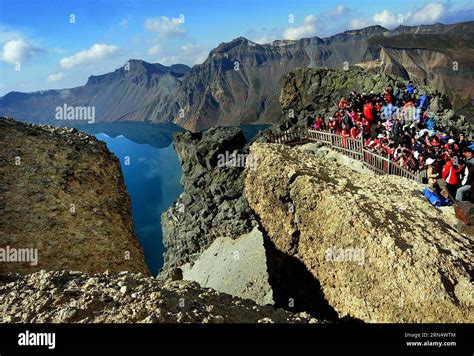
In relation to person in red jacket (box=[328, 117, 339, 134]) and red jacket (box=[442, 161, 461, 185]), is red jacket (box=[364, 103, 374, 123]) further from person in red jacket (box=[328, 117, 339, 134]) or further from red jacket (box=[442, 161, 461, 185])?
red jacket (box=[442, 161, 461, 185])

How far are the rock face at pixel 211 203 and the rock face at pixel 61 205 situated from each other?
2981 cm

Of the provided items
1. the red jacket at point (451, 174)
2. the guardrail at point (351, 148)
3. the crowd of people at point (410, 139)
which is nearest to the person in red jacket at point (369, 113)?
the crowd of people at point (410, 139)

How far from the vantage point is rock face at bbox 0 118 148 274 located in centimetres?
1347

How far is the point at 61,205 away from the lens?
14906 millimetres

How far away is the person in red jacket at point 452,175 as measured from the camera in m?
15.7

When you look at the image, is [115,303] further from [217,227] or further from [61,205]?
[217,227]

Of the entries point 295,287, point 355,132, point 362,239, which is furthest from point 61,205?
point 355,132

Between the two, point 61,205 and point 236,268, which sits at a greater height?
point 61,205

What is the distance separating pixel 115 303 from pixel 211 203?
151 feet

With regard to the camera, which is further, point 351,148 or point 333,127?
point 333,127

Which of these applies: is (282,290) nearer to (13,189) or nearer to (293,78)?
(13,189)

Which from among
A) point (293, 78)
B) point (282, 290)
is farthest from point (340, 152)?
point (293, 78)

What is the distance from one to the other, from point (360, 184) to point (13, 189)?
13.8 m
